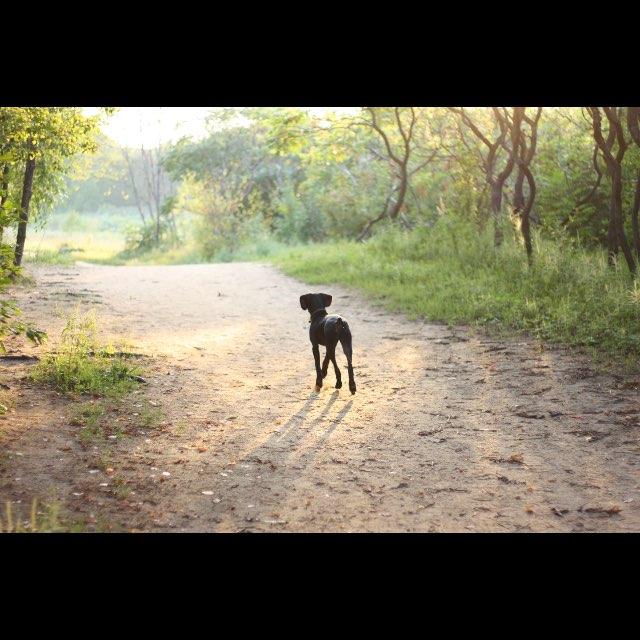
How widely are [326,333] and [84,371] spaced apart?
236cm

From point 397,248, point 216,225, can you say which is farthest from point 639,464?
point 216,225

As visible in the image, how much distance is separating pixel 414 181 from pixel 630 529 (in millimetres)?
19091

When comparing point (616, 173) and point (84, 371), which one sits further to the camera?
point (616, 173)

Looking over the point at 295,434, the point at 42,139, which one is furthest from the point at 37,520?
the point at 42,139

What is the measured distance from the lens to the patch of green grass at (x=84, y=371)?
691 cm

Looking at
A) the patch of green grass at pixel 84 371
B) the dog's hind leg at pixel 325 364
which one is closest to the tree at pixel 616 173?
the dog's hind leg at pixel 325 364

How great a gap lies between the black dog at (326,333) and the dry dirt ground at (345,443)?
279 millimetres

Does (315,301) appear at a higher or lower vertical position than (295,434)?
higher

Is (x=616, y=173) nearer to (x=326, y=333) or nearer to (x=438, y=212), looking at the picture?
(x=326, y=333)

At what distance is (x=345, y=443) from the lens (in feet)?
19.4

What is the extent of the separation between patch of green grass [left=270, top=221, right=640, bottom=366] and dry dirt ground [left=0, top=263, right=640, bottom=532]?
25.0 inches

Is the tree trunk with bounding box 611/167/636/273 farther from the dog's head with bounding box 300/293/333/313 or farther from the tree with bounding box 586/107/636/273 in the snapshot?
the dog's head with bounding box 300/293/333/313

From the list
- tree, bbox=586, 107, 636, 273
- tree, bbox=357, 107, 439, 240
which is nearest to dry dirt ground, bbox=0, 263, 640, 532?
tree, bbox=586, 107, 636, 273
